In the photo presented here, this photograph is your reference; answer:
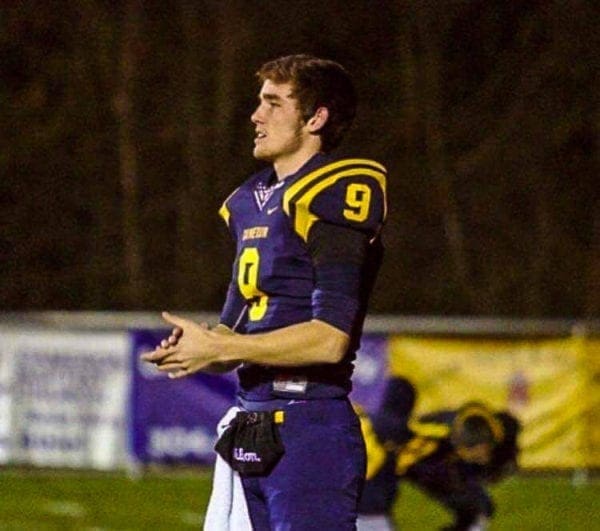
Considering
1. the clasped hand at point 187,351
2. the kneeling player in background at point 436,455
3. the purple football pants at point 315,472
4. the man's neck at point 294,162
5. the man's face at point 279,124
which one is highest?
the man's face at point 279,124

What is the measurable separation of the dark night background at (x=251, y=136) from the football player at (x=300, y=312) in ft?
77.0

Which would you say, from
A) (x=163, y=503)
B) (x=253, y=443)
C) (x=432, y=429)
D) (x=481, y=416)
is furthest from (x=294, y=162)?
→ (x=163, y=503)

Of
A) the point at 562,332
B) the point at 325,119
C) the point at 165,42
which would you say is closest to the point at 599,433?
the point at 562,332

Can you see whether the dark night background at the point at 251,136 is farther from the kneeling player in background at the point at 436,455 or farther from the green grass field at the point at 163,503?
the kneeling player in background at the point at 436,455

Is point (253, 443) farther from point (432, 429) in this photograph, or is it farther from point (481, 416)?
point (432, 429)

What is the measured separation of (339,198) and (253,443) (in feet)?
2.10

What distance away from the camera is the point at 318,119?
496 centimetres

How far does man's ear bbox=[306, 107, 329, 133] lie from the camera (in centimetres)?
495

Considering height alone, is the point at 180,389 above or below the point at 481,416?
below

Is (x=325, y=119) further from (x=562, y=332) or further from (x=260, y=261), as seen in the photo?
(x=562, y=332)

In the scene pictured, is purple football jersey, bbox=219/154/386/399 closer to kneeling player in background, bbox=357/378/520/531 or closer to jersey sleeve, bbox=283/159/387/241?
jersey sleeve, bbox=283/159/387/241

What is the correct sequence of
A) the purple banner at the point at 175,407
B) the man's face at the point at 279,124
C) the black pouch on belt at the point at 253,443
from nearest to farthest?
1. the black pouch on belt at the point at 253,443
2. the man's face at the point at 279,124
3. the purple banner at the point at 175,407

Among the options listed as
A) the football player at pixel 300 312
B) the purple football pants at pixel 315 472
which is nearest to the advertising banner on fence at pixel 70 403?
the football player at pixel 300 312

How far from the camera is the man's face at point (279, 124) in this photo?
16.3 ft
